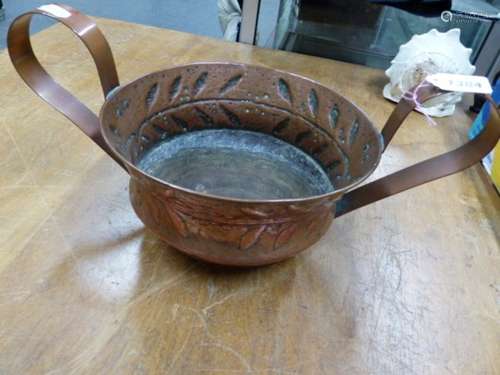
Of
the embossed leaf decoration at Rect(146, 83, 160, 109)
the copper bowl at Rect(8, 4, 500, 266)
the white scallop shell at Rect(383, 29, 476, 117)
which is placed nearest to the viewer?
the copper bowl at Rect(8, 4, 500, 266)

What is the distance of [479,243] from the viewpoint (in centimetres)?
43

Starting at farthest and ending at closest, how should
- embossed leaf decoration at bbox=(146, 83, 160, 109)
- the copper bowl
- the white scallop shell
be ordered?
1. the white scallop shell
2. embossed leaf decoration at bbox=(146, 83, 160, 109)
3. the copper bowl

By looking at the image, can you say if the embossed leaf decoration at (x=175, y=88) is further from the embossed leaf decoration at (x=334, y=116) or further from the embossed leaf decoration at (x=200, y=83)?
the embossed leaf decoration at (x=334, y=116)

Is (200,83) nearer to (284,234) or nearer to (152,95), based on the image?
(152,95)

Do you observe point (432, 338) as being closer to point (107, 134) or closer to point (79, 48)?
point (107, 134)

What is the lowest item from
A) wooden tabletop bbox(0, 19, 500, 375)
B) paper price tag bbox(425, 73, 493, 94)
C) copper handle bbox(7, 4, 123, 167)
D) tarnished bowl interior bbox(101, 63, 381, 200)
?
wooden tabletop bbox(0, 19, 500, 375)

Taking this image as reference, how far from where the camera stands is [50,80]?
34cm

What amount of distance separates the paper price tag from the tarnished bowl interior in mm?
70

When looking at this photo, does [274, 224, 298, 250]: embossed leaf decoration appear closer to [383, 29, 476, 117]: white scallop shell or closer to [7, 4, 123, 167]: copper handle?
[7, 4, 123, 167]: copper handle

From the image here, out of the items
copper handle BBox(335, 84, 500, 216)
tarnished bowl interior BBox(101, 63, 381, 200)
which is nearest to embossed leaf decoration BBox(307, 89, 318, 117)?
tarnished bowl interior BBox(101, 63, 381, 200)

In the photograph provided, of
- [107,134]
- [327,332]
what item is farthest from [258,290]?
[107,134]

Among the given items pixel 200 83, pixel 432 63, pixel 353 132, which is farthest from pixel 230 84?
pixel 432 63

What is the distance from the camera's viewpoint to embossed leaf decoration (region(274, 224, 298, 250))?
289mm

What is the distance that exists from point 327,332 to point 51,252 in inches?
9.0
